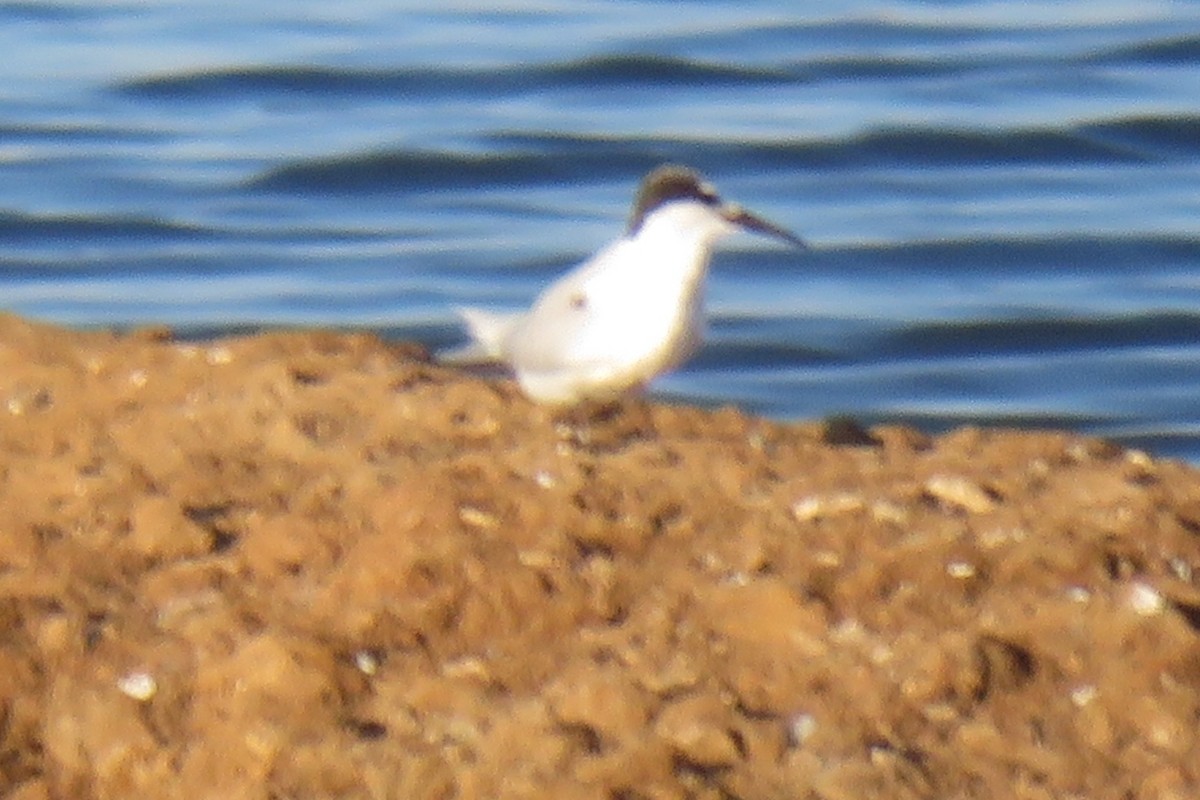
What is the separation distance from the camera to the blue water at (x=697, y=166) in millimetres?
11516

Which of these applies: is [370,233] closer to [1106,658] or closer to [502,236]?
[502,236]

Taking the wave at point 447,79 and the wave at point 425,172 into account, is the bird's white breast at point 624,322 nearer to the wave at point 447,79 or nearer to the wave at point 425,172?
the wave at point 425,172

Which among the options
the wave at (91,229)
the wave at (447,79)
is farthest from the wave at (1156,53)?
the wave at (91,229)

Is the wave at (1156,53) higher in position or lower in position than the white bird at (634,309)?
lower

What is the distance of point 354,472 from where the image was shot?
5430mm

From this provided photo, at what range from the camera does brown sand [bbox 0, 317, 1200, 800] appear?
173 inches

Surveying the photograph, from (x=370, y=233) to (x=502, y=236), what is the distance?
736 mm

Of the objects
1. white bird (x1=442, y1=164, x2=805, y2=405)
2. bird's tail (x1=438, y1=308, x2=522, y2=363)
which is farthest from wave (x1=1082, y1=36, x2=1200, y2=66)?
white bird (x1=442, y1=164, x2=805, y2=405)

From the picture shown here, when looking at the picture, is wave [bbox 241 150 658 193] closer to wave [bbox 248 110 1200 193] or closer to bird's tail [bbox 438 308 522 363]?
wave [bbox 248 110 1200 193]

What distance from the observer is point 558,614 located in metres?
4.84

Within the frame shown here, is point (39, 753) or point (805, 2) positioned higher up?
point (39, 753)

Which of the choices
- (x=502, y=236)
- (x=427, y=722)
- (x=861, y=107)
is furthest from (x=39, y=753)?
(x=861, y=107)

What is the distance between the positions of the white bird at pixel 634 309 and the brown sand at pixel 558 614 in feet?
1.73

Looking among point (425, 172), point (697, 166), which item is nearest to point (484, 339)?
point (697, 166)
